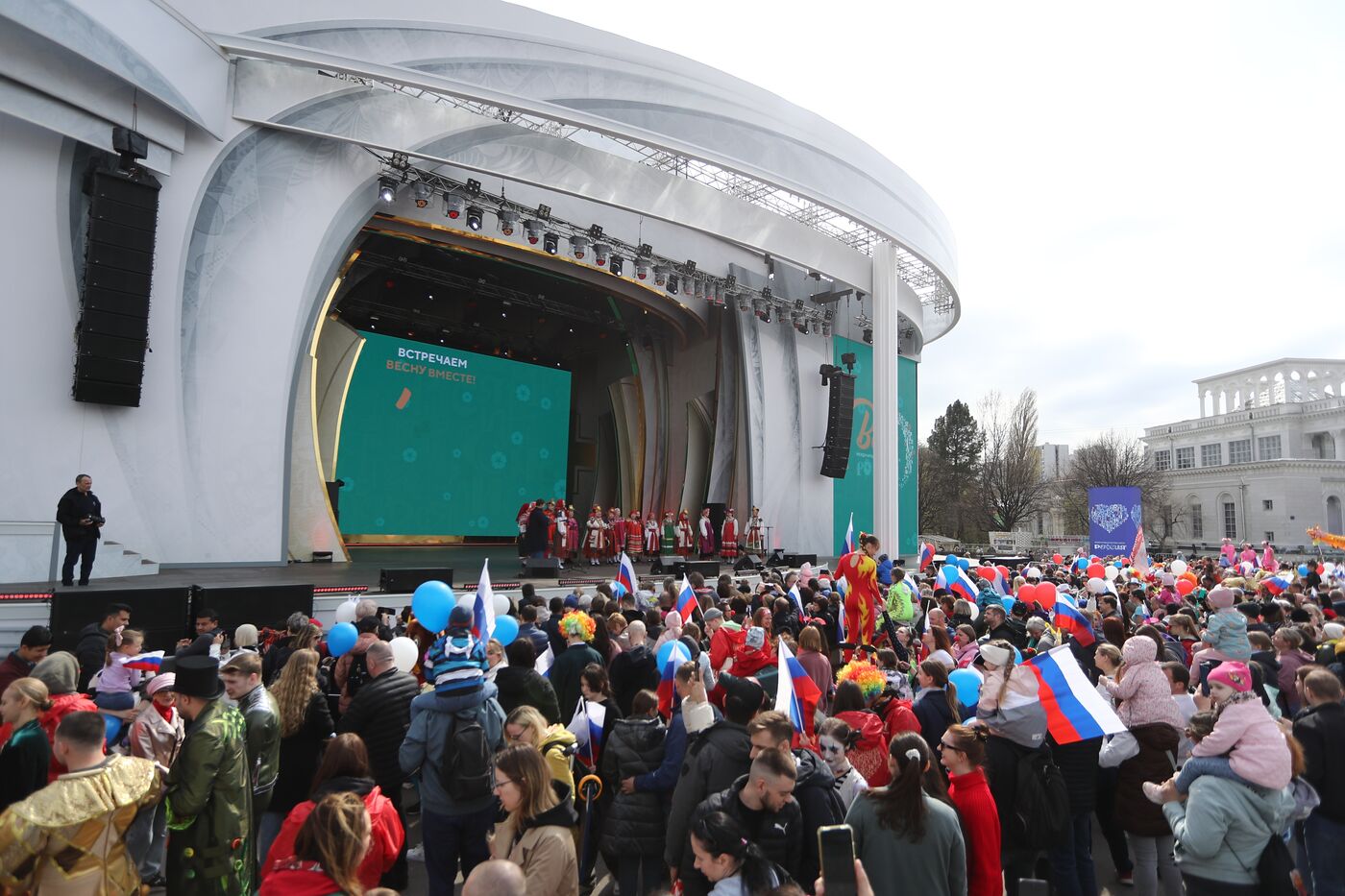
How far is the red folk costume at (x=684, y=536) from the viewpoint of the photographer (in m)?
22.4

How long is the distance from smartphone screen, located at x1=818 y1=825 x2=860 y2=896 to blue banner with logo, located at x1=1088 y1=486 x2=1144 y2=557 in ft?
51.4

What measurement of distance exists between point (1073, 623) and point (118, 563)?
1261cm

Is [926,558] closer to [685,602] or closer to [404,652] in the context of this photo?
[685,602]

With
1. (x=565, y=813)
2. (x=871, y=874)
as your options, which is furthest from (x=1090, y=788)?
(x=565, y=813)

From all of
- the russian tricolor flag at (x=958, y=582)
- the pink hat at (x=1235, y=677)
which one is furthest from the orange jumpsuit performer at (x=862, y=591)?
the pink hat at (x=1235, y=677)

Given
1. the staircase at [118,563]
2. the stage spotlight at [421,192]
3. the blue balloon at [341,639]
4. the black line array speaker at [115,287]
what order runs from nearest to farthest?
the blue balloon at [341,639] → the staircase at [118,563] → the black line array speaker at [115,287] → the stage spotlight at [421,192]

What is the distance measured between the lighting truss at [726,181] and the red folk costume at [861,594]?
10694mm

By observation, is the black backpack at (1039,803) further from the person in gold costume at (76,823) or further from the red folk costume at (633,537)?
the red folk costume at (633,537)

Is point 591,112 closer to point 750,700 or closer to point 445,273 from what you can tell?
point 445,273

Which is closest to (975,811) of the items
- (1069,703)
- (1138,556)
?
(1069,703)

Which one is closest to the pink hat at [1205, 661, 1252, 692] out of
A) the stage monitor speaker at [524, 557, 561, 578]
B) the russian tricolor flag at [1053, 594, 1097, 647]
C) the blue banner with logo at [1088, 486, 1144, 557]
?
the russian tricolor flag at [1053, 594, 1097, 647]

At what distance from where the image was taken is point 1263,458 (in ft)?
167

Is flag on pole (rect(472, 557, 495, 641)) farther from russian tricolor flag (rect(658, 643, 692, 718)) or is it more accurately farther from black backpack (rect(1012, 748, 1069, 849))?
black backpack (rect(1012, 748, 1069, 849))

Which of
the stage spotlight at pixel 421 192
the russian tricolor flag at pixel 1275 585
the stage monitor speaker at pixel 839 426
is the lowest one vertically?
the russian tricolor flag at pixel 1275 585
